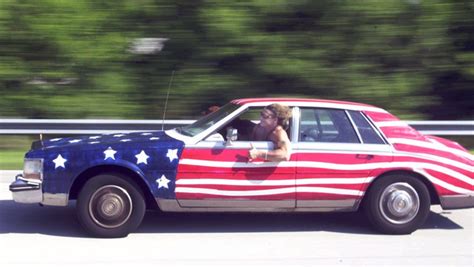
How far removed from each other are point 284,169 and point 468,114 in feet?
23.1

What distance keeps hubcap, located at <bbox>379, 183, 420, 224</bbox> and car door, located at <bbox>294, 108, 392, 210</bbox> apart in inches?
10.1

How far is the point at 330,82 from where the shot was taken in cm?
1267

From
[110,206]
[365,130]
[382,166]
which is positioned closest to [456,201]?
[382,166]

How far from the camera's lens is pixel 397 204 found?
7629 mm

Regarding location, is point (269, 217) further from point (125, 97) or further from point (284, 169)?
point (125, 97)

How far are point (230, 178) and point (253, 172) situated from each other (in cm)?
23

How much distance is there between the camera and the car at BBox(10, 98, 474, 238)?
23.8 feet

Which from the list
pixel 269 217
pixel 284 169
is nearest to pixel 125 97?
pixel 269 217

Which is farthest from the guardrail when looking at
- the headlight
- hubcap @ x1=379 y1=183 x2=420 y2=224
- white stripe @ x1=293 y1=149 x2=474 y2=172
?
hubcap @ x1=379 y1=183 x2=420 y2=224

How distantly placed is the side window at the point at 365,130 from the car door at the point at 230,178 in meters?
0.81

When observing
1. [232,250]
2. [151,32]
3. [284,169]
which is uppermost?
[151,32]

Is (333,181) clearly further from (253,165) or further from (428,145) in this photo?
(428,145)

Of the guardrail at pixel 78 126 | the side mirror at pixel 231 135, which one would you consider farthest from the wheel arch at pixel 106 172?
the guardrail at pixel 78 126

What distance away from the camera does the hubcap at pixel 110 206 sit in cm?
726
